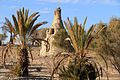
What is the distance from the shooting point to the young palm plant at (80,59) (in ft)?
50.0

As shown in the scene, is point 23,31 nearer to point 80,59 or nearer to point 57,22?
point 80,59

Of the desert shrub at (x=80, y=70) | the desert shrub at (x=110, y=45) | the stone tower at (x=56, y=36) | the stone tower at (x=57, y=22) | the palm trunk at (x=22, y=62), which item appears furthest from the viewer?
the stone tower at (x=57, y=22)

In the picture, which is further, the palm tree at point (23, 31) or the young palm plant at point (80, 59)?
the palm tree at point (23, 31)

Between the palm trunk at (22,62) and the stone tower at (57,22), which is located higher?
the stone tower at (57,22)

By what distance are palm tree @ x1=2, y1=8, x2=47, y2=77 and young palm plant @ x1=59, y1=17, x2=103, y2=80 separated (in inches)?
189

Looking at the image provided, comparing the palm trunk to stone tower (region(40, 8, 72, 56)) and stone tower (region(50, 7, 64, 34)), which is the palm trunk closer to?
stone tower (region(40, 8, 72, 56))

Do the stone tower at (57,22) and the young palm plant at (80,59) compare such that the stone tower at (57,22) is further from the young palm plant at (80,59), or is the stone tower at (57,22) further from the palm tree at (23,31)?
the young palm plant at (80,59)

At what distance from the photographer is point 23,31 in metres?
20.4

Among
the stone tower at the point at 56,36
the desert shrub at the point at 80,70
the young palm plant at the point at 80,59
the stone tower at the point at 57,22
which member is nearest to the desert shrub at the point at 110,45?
the young palm plant at the point at 80,59

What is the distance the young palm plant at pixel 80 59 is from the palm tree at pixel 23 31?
480cm

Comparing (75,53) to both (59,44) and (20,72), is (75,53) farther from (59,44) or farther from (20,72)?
(59,44)

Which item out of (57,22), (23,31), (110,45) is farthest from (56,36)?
(23,31)

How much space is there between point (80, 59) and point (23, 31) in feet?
20.2

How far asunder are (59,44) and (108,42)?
22212 mm
